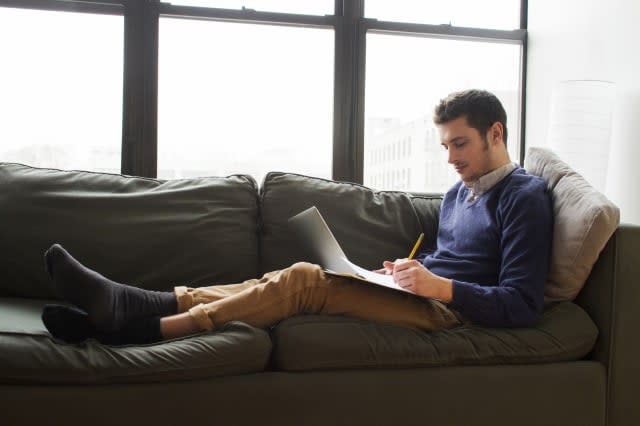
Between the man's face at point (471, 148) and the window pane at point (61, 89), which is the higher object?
the window pane at point (61, 89)

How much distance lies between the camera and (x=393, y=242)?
6.54ft

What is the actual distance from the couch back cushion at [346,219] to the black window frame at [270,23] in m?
0.69

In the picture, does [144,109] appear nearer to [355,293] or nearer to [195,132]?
[195,132]

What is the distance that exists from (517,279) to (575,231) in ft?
0.69

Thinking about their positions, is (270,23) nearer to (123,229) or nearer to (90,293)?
(123,229)

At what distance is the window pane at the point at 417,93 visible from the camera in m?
2.82

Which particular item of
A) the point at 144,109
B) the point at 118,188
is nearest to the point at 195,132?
the point at 144,109

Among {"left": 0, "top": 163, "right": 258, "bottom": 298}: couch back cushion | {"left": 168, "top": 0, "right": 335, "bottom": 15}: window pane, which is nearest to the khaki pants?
{"left": 0, "top": 163, "right": 258, "bottom": 298}: couch back cushion

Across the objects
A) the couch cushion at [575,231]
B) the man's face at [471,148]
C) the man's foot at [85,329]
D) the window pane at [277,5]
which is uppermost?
the window pane at [277,5]

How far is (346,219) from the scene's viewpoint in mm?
1983

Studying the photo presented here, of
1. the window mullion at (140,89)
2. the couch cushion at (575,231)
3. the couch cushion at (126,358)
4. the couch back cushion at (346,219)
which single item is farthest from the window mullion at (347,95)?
the couch cushion at (126,358)

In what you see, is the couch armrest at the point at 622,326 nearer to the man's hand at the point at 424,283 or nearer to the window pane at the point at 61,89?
→ the man's hand at the point at 424,283

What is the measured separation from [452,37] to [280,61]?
88 centimetres

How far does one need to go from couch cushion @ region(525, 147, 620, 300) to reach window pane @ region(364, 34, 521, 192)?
1.26 meters
